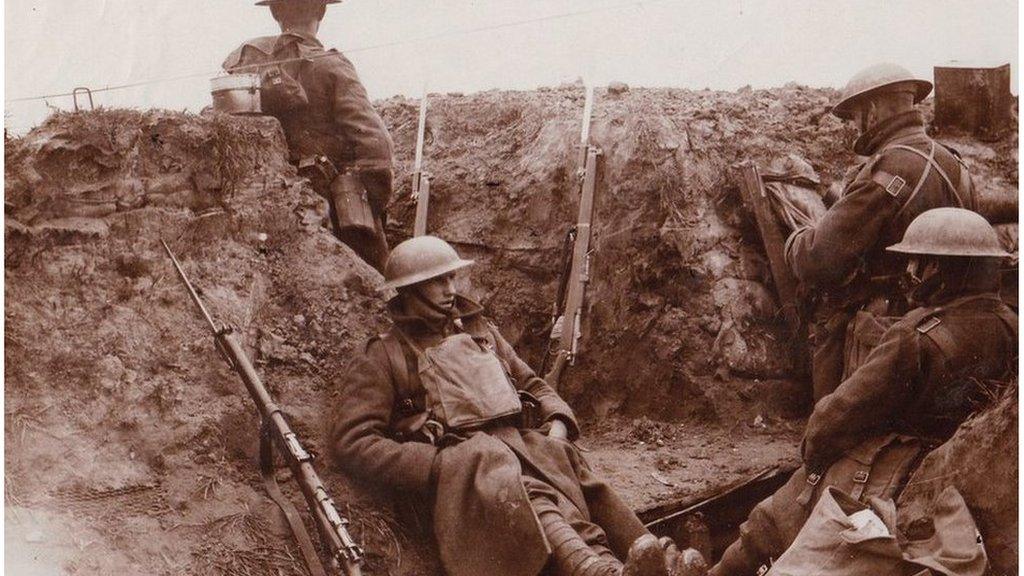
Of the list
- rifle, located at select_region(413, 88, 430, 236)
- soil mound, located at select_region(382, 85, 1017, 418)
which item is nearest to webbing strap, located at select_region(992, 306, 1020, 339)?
soil mound, located at select_region(382, 85, 1017, 418)

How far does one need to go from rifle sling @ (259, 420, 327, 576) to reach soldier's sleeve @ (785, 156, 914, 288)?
3599mm

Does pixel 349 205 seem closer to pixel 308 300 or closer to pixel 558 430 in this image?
pixel 308 300

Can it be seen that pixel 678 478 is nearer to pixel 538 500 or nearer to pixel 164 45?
pixel 538 500

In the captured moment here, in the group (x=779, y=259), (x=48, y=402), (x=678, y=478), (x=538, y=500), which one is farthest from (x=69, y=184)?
(x=779, y=259)

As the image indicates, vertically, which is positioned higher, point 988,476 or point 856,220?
point 856,220

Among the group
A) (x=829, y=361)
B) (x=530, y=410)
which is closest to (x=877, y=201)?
(x=829, y=361)

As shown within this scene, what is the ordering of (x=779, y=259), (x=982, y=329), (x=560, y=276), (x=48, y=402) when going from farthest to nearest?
1. (x=560, y=276)
2. (x=779, y=259)
3. (x=48, y=402)
4. (x=982, y=329)

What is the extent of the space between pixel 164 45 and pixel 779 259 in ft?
15.2

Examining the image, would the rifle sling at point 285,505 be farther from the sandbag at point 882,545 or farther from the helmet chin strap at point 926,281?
the helmet chin strap at point 926,281

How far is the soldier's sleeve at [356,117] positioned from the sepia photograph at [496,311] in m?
0.02

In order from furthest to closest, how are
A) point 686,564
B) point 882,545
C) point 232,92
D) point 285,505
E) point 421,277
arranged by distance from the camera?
point 232,92
point 421,277
point 285,505
point 686,564
point 882,545

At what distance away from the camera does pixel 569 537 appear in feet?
21.3

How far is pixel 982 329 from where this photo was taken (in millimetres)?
6172

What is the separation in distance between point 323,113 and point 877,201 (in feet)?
12.9
